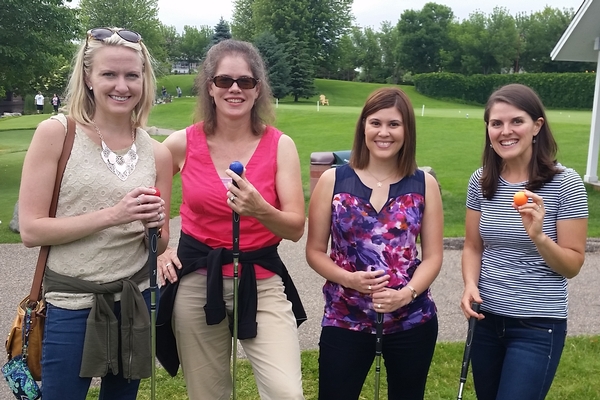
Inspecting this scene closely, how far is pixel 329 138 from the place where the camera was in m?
22.0

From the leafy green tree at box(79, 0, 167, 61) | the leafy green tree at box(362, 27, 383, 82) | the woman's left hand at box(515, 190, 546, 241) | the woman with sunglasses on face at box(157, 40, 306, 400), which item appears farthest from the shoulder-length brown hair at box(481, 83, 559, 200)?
the leafy green tree at box(362, 27, 383, 82)

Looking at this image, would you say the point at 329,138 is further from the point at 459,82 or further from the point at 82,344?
the point at 459,82

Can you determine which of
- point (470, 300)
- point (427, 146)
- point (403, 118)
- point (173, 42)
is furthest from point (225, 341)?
point (173, 42)

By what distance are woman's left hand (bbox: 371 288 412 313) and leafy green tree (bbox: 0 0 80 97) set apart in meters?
13.3

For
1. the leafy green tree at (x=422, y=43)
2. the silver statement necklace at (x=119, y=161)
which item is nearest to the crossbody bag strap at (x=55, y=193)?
the silver statement necklace at (x=119, y=161)

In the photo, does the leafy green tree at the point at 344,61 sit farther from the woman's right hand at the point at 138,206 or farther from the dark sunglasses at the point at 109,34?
the woman's right hand at the point at 138,206

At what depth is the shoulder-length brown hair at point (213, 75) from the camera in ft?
9.60

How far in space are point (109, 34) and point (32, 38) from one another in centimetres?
1291

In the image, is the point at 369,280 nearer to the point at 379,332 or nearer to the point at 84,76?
the point at 379,332

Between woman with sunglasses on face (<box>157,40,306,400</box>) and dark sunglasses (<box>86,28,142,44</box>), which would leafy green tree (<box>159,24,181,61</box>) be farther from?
dark sunglasses (<box>86,28,142,44</box>)

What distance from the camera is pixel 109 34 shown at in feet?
8.43

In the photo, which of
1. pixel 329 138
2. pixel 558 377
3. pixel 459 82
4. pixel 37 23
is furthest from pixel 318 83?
pixel 558 377

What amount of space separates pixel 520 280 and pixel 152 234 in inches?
70.5

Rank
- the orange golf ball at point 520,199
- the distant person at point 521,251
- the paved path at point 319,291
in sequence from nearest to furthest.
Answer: the orange golf ball at point 520,199 < the distant person at point 521,251 < the paved path at point 319,291
